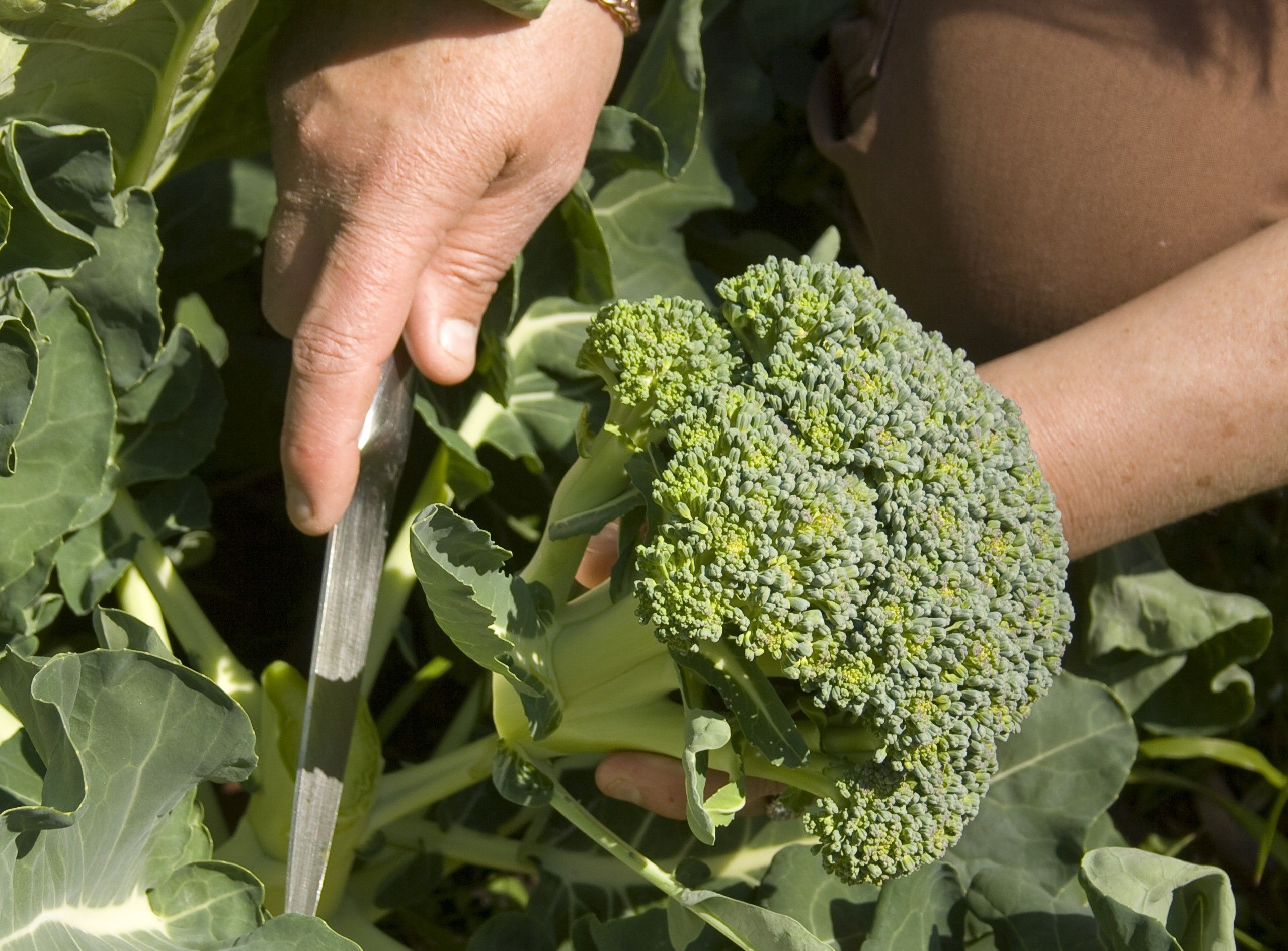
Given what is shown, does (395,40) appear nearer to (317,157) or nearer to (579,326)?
(317,157)

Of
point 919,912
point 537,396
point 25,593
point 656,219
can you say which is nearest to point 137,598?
point 25,593

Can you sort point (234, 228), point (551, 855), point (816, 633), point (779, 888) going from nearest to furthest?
point (816, 633) < point (779, 888) < point (551, 855) < point (234, 228)

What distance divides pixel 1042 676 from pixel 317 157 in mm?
962

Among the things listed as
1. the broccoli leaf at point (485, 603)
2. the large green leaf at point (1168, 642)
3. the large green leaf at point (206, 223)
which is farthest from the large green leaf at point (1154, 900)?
the large green leaf at point (206, 223)

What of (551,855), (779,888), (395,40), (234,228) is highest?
(395,40)

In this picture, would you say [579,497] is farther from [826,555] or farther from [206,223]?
[206,223]

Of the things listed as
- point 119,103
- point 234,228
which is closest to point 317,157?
point 119,103

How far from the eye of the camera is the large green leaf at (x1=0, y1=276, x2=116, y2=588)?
1.24 m

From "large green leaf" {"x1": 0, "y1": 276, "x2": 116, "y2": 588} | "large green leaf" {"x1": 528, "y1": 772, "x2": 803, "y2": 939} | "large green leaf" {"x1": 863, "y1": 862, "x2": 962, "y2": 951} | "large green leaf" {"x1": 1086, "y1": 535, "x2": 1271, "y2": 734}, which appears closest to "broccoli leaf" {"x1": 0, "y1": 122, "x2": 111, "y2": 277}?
"large green leaf" {"x1": 0, "y1": 276, "x2": 116, "y2": 588}

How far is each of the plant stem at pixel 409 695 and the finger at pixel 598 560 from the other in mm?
443

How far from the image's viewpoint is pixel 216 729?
1.07 meters

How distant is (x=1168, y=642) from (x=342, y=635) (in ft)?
3.94

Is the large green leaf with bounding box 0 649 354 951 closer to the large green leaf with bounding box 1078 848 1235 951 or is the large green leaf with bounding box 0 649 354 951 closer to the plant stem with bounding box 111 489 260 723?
the plant stem with bounding box 111 489 260 723

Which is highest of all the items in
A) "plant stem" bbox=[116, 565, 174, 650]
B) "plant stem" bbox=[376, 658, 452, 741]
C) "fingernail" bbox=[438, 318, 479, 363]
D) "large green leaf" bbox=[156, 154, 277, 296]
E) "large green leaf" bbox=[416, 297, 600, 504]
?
"fingernail" bbox=[438, 318, 479, 363]
